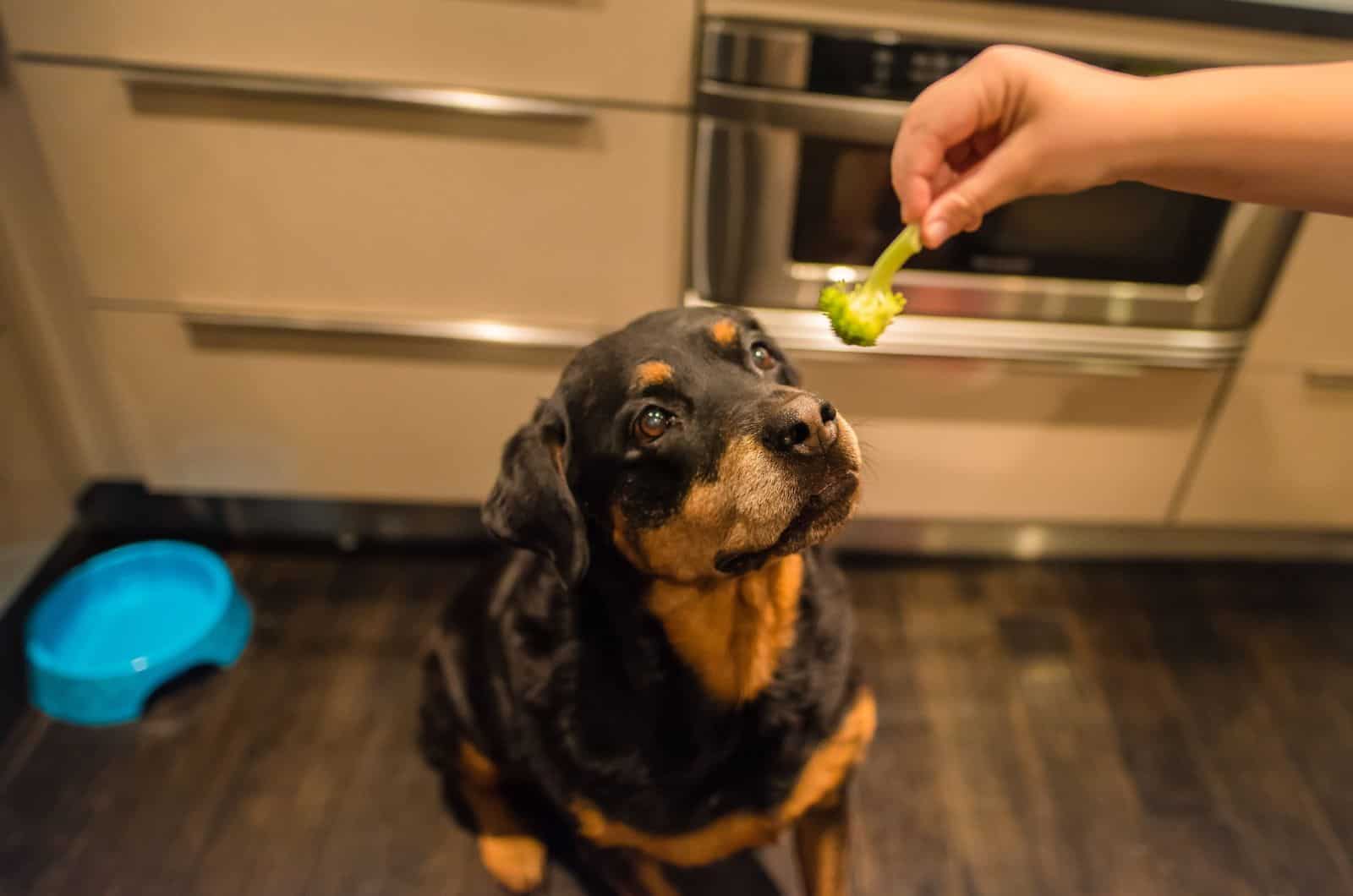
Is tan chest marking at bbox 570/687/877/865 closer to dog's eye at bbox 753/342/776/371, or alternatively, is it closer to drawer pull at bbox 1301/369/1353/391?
dog's eye at bbox 753/342/776/371

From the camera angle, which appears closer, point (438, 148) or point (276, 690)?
point (438, 148)

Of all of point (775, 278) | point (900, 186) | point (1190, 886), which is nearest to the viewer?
→ point (900, 186)

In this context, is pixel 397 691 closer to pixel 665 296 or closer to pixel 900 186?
pixel 665 296

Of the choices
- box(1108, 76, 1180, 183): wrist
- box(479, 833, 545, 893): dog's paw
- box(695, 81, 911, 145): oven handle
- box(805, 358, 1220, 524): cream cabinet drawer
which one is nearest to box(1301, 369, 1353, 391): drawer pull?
box(805, 358, 1220, 524): cream cabinet drawer

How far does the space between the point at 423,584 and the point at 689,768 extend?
1018 millimetres

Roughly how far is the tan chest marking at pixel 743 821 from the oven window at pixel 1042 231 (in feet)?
2.68

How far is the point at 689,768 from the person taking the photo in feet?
3.61

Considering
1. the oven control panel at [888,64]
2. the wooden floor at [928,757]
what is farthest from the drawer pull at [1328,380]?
the oven control panel at [888,64]

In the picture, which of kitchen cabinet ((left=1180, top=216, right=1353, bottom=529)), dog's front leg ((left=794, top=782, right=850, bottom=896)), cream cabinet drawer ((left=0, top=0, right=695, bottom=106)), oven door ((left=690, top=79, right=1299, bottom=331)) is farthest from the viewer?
kitchen cabinet ((left=1180, top=216, right=1353, bottom=529))

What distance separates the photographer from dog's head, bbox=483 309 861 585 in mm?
875

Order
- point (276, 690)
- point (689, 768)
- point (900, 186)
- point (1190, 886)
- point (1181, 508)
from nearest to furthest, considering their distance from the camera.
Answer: point (900, 186) < point (689, 768) < point (1190, 886) < point (276, 690) < point (1181, 508)

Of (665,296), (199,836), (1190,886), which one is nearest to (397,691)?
(199,836)

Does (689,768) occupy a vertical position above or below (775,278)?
below

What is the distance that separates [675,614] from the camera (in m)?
1.05
